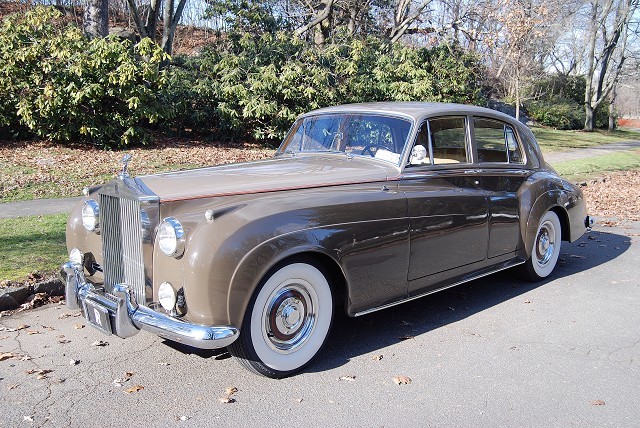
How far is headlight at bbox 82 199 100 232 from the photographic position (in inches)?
168

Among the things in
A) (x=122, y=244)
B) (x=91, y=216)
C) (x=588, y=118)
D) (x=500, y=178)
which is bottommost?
(x=122, y=244)

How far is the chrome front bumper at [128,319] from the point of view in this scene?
336cm

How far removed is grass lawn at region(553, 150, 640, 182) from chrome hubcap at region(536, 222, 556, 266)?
→ 8.59 m

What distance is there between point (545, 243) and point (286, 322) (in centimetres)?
357

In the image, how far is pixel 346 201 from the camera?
4.16 meters

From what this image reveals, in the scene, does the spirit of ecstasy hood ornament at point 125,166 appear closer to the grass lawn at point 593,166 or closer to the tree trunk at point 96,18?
the grass lawn at point 593,166

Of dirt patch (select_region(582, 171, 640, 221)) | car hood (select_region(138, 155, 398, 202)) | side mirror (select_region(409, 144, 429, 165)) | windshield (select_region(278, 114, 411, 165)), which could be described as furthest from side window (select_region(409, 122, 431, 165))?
dirt patch (select_region(582, 171, 640, 221))

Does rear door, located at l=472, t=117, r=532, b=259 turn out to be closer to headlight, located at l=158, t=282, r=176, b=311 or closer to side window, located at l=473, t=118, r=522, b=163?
side window, located at l=473, t=118, r=522, b=163

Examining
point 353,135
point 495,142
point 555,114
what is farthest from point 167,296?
point 555,114

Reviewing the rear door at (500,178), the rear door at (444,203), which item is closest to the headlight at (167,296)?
the rear door at (444,203)

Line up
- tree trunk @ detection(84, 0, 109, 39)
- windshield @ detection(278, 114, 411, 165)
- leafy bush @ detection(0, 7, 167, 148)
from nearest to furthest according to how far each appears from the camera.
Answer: windshield @ detection(278, 114, 411, 165) < leafy bush @ detection(0, 7, 167, 148) < tree trunk @ detection(84, 0, 109, 39)

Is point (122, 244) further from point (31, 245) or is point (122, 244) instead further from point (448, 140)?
point (31, 245)

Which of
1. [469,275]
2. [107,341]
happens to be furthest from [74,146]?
[469,275]

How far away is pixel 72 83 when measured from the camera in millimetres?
13031
